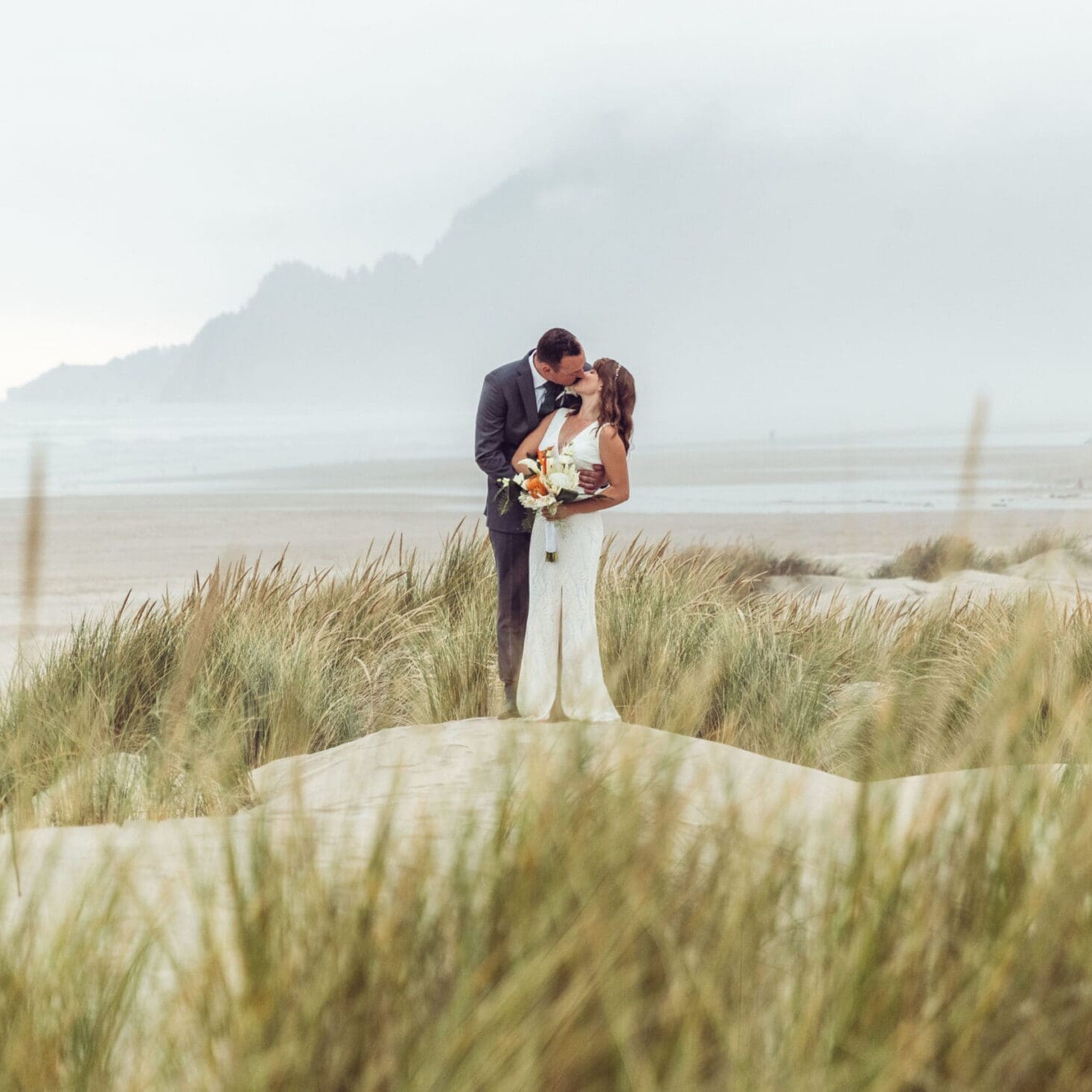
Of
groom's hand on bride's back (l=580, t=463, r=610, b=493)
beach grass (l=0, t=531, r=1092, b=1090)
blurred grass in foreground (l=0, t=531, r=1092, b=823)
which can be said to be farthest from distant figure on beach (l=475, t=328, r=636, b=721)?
beach grass (l=0, t=531, r=1092, b=1090)

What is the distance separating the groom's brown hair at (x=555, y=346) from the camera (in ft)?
18.4

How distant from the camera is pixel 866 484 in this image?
44312mm

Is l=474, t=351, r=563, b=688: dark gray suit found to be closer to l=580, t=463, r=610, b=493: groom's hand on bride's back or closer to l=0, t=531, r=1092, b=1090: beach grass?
l=580, t=463, r=610, b=493: groom's hand on bride's back

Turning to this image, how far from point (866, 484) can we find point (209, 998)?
4391cm

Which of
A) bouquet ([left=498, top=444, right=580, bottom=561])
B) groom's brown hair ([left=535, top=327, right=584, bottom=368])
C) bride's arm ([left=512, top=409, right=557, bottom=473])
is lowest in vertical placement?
bouquet ([left=498, top=444, right=580, bottom=561])

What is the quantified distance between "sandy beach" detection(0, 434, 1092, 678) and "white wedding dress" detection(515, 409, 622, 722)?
1358mm

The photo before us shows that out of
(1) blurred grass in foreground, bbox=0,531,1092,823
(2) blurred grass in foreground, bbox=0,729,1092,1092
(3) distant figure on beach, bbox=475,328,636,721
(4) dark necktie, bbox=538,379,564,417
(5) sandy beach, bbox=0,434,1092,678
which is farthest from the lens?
(5) sandy beach, bbox=0,434,1092,678

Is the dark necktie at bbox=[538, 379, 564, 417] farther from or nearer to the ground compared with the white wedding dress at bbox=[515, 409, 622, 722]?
farther from the ground

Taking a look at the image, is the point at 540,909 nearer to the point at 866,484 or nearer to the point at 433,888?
the point at 433,888

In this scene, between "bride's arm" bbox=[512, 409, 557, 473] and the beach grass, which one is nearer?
the beach grass

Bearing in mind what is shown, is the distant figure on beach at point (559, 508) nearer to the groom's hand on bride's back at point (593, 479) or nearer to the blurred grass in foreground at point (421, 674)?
the groom's hand on bride's back at point (593, 479)

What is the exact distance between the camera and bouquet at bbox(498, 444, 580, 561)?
5.62 m

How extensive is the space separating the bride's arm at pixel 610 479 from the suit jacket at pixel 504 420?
0.45 meters

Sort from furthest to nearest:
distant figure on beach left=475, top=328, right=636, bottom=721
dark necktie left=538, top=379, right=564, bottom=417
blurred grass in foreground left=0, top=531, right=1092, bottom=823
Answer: dark necktie left=538, top=379, right=564, bottom=417 → distant figure on beach left=475, top=328, right=636, bottom=721 → blurred grass in foreground left=0, top=531, right=1092, bottom=823
